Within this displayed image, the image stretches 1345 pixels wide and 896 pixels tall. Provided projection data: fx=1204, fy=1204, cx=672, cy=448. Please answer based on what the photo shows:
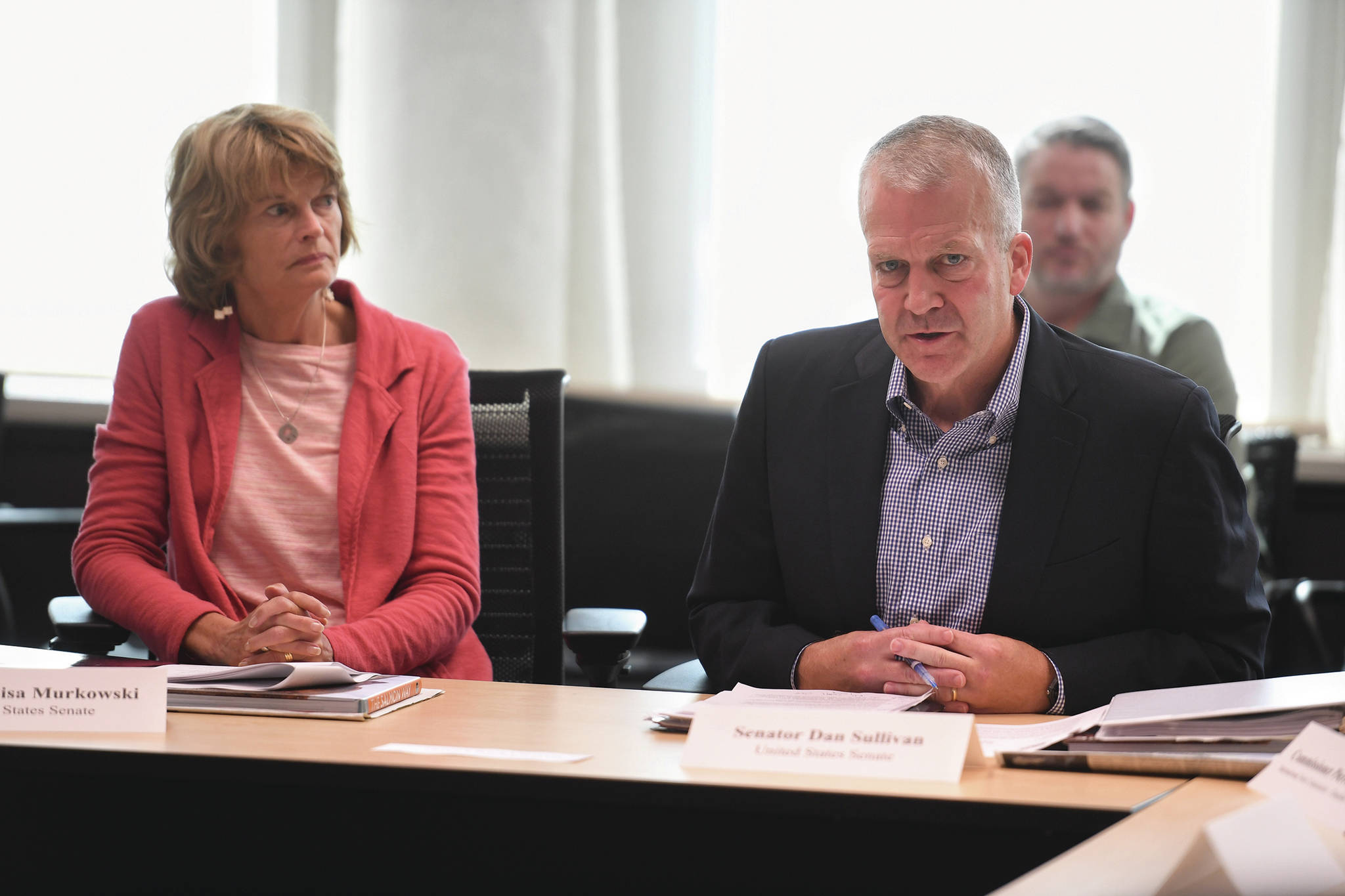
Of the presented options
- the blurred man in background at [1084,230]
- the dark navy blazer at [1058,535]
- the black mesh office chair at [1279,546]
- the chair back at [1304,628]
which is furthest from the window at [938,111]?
the dark navy blazer at [1058,535]

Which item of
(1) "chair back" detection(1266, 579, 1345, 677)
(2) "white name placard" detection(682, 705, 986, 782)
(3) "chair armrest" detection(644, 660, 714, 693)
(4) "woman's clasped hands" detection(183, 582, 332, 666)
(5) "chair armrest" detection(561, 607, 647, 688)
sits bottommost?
(1) "chair back" detection(1266, 579, 1345, 677)

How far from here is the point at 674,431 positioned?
116 inches

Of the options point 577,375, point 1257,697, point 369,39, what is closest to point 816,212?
Result: point 577,375

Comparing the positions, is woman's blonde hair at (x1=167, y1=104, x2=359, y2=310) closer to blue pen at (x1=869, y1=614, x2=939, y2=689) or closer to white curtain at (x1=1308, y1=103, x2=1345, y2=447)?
blue pen at (x1=869, y1=614, x2=939, y2=689)

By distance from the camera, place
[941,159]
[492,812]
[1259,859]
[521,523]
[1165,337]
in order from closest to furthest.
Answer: [1259,859] < [492,812] < [941,159] < [521,523] < [1165,337]

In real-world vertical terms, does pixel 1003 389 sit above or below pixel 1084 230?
below

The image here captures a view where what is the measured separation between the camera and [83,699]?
121cm

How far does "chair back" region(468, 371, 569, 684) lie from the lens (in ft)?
6.75

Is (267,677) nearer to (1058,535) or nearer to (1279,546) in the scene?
(1058,535)

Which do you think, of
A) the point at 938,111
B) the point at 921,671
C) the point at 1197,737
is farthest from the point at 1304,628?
the point at 1197,737

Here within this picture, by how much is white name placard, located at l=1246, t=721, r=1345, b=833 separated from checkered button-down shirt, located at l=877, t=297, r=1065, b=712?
598mm

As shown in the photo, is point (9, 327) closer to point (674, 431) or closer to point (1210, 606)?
point (674, 431)

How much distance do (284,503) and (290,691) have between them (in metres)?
0.62

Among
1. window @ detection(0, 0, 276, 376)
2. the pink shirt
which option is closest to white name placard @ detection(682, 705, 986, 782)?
the pink shirt
